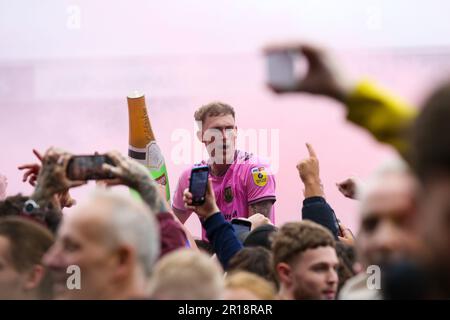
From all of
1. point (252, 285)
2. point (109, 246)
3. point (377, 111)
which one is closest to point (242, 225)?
point (252, 285)

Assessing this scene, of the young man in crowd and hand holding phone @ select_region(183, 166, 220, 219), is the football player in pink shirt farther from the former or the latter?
the young man in crowd

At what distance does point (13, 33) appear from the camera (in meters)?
4.72

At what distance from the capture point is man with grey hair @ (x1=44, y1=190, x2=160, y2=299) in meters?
1.77

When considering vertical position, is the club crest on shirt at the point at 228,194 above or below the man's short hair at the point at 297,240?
below

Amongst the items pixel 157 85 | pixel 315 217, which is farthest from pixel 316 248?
pixel 157 85

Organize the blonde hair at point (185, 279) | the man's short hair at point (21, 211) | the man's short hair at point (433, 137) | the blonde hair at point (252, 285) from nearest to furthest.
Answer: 1. the man's short hair at point (433, 137)
2. the blonde hair at point (185, 279)
3. the blonde hair at point (252, 285)
4. the man's short hair at point (21, 211)

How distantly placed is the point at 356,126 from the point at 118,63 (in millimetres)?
3524

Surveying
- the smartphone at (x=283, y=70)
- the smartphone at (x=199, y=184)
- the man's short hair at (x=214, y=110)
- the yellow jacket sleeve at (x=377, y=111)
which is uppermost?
the smartphone at (x=283, y=70)

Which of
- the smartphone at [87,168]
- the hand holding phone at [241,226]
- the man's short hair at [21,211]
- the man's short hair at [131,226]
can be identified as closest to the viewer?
the man's short hair at [131,226]

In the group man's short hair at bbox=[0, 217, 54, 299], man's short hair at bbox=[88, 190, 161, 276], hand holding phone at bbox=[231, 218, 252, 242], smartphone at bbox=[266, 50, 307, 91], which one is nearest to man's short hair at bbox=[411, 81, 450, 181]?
smartphone at bbox=[266, 50, 307, 91]

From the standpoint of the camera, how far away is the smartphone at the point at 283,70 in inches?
44.5

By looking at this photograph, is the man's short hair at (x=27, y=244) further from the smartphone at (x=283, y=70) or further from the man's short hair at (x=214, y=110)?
the man's short hair at (x=214, y=110)

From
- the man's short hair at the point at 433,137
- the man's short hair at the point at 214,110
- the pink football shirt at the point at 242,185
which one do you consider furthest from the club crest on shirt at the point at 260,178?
the man's short hair at the point at 433,137
